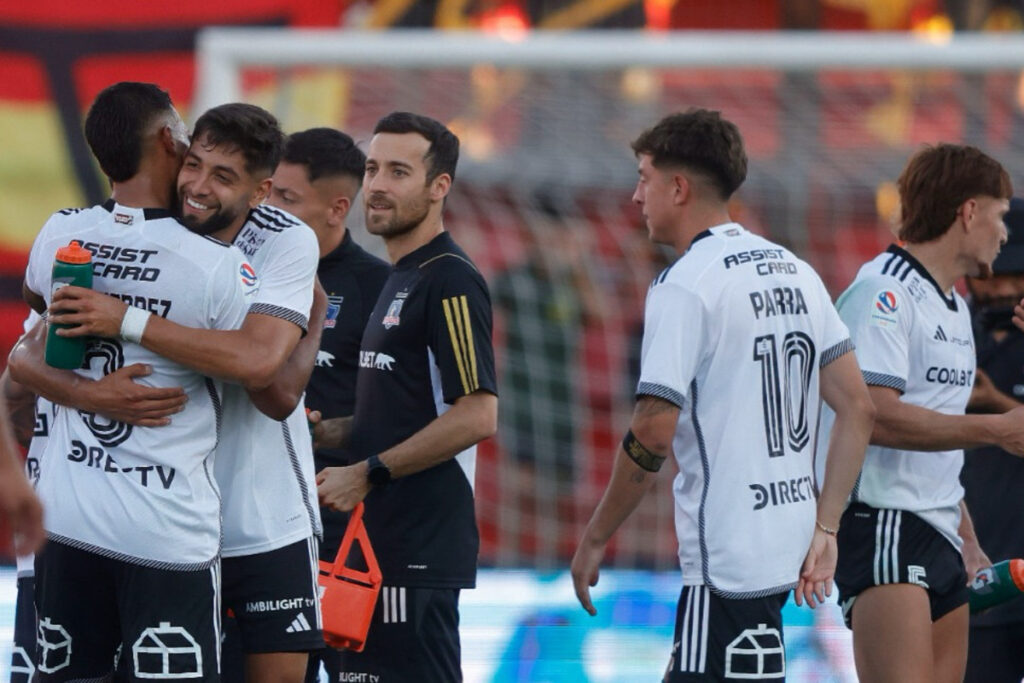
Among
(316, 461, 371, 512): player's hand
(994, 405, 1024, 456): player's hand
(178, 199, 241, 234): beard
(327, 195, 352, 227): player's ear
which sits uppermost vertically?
(327, 195, 352, 227): player's ear

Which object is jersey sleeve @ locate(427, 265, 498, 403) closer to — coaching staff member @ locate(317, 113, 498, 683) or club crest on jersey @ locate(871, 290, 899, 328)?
coaching staff member @ locate(317, 113, 498, 683)

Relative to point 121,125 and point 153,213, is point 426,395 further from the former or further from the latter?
point 121,125

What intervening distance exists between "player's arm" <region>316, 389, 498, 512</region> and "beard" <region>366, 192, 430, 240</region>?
61 cm

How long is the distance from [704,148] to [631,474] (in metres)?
0.89

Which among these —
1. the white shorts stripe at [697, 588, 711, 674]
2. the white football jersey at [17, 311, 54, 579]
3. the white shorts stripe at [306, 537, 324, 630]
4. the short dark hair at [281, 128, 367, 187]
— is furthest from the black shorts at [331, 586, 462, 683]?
the short dark hair at [281, 128, 367, 187]

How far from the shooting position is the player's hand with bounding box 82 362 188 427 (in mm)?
3506

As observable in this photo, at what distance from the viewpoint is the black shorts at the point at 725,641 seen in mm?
3721

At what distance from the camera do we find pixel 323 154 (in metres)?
5.16

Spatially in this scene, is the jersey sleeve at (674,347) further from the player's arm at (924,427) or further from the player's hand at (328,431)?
the player's hand at (328,431)

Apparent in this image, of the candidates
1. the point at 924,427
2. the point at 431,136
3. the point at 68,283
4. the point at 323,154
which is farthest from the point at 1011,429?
the point at 68,283

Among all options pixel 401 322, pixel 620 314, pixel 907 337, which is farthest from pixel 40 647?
pixel 620 314

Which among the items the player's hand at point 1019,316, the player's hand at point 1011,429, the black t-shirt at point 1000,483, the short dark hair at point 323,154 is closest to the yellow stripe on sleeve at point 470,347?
the short dark hair at point 323,154

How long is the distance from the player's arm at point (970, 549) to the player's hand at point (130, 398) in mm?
2586

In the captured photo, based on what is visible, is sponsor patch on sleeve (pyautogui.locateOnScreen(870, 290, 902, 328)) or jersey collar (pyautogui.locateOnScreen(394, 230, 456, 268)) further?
jersey collar (pyautogui.locateOnScreen(394, 230, 456, 268))
